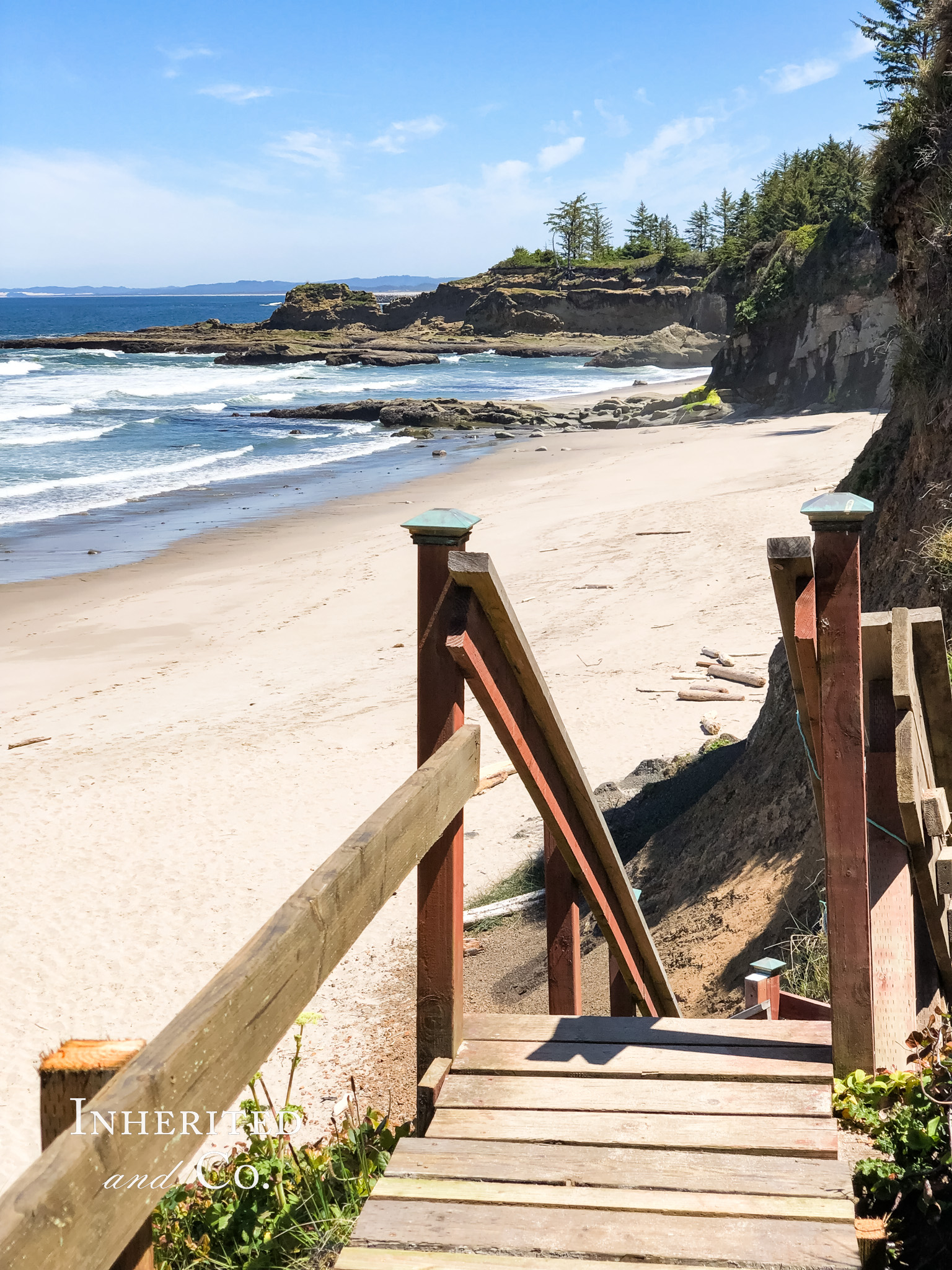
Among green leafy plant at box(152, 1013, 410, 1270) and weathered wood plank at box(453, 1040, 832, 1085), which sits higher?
weathered wood plank at box(453, 1040, 832, 1085)

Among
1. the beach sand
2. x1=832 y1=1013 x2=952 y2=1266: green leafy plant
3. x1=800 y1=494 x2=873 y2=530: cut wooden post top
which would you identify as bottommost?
the beach sand

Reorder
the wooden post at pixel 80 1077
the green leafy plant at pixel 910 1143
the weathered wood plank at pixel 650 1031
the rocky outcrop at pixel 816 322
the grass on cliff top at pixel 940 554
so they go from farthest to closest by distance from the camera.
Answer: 1. the rocky outcrop at pixel 816 322
2. the grass on cliff top at pixel 940 554
3. the weathered wood plank at pixel 650 1031
4. the green leafy plant at pixel 910 1143
5. the wooden post at pixel 80 1077

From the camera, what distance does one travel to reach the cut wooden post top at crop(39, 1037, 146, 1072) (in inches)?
54.5

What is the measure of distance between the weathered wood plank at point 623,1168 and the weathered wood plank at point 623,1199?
0.8 inches

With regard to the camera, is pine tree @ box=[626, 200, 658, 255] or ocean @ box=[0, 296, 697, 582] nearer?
ocean @ box=[0, 296, 697, 582]

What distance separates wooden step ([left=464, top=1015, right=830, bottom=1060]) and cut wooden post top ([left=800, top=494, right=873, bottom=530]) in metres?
1.24

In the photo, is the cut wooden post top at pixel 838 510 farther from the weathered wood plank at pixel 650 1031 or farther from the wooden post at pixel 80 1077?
the wooden post at pixel 80 1077

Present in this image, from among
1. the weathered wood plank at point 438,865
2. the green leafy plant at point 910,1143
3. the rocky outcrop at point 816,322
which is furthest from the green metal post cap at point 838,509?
the rocky outcrop at point 816,322

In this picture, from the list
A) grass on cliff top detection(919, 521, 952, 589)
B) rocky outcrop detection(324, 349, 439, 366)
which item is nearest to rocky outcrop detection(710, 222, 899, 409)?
grass on cliff top detection(919, 521, 952, 589)

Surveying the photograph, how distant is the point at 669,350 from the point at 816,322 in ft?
103

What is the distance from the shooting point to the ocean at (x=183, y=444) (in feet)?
72.1

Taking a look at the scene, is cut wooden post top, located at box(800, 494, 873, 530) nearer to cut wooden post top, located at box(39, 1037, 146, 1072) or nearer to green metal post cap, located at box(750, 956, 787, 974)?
cut wooden post top, located at box(39, 1037, 146, 1072)

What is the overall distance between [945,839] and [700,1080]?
1.17m

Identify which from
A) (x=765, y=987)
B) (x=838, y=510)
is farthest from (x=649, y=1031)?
(x=838, y=510)
